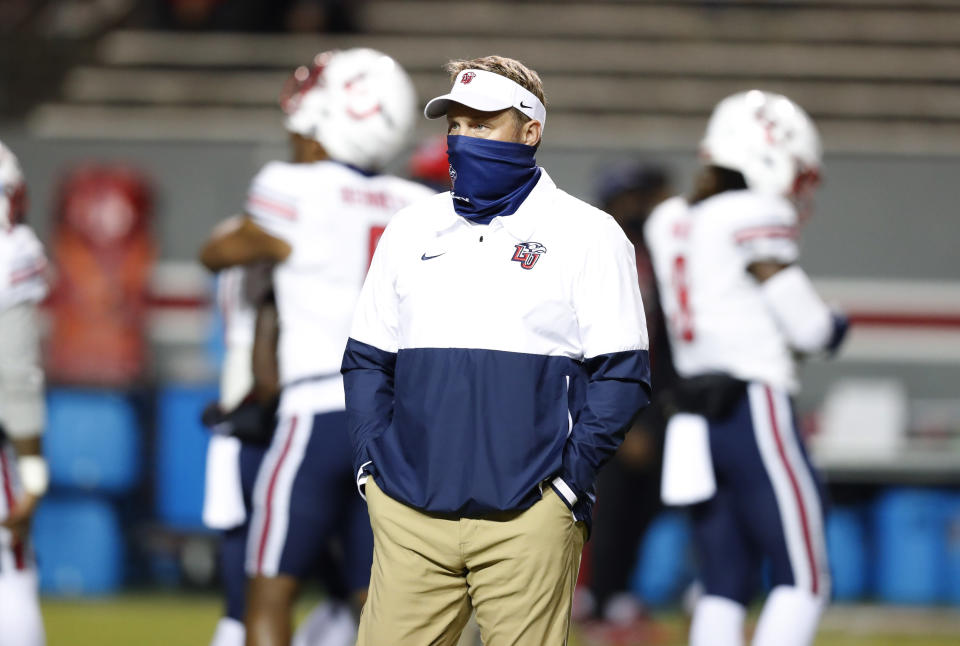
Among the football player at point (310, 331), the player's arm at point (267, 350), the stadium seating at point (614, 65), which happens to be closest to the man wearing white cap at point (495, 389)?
the football player at point (310, 331)

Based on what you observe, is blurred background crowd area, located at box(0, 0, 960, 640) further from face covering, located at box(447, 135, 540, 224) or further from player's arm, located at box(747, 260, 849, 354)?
face covering, located at box(447, 135, 540, 224)

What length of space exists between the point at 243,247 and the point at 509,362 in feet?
4.68

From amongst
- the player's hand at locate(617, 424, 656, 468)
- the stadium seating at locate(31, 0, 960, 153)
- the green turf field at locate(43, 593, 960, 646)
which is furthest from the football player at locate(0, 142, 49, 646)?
the stadium seating at locate(31, 0, 960, 153)

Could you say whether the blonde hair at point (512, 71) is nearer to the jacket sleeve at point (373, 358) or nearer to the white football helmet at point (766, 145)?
the jacket sleeve at point (373, 358)

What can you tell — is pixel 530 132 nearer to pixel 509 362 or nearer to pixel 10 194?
pixel 509 362

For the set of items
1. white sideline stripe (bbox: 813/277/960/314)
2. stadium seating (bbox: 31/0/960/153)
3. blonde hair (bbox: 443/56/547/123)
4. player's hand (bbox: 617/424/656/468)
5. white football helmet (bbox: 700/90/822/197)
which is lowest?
player's hand (bbox: 617/424/656/468)

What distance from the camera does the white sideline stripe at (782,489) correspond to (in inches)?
184

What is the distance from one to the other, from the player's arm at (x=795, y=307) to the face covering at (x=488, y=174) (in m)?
1.58

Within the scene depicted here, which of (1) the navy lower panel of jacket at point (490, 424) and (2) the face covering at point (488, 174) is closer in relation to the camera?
(1) the navy lower panel of jacket at point (490, 424)

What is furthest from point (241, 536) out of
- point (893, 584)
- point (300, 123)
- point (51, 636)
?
point (893, 584)

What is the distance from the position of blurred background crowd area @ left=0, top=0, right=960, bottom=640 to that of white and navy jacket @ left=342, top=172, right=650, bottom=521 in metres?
3.40

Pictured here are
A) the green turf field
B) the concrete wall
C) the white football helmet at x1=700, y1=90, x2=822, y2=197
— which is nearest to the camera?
the white football helmet at x1=700, y1=90, x2=822, y2=197

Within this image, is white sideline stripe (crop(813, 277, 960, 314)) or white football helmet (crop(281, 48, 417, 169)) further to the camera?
white sideline stripe (crop(813, 277, 960, 314))

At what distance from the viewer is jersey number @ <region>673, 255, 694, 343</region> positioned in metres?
4.98
